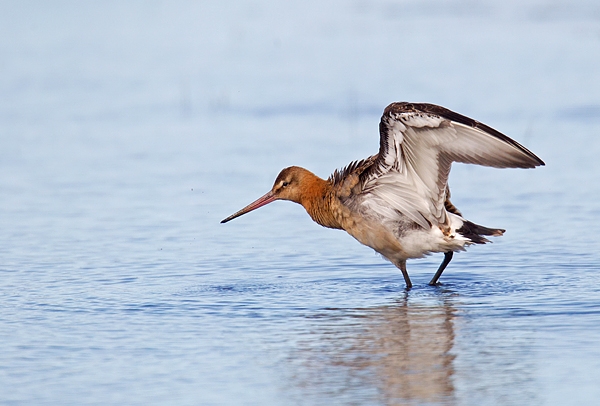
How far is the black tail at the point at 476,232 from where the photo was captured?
328 inches

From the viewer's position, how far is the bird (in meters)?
7.75

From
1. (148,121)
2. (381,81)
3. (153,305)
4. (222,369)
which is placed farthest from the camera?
(381,81)

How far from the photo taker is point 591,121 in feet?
45.4

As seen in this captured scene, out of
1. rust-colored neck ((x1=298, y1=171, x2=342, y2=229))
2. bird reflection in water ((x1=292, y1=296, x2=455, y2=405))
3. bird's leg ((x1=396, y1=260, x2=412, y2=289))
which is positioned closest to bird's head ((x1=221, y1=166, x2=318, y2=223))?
rust-colored neck ((x1=298, y1=171, x2=342, y2=229))

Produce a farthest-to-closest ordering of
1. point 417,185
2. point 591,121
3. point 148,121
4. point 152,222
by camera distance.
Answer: point 148,121 < point 591,121 < point 152,222 < point 417,185

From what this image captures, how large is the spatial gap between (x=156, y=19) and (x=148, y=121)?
8.52m

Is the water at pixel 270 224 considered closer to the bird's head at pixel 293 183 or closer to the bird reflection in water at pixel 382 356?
the bird reflection in water at pixel 382 356

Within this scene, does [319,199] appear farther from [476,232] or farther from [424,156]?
[476,232]

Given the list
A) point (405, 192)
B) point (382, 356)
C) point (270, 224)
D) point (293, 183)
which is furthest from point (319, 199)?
point (382, 356)

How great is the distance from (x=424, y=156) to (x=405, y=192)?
432 mm

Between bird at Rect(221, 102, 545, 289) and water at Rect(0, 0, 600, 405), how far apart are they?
342 millimetres

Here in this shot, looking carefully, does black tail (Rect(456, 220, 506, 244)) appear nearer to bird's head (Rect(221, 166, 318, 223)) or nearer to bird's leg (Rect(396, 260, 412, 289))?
bird's leg (Rect(396, 260, 412, 289))

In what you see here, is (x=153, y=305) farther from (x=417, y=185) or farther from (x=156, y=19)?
(x=156, y=19)

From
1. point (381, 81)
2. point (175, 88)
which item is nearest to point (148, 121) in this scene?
point (175, 88)
